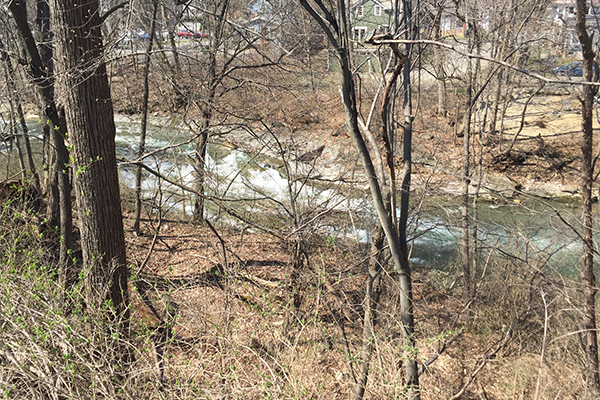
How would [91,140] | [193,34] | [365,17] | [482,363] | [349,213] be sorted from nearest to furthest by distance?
[482,363] → [349,213] → [91,140] → [193,34] → [365,17]

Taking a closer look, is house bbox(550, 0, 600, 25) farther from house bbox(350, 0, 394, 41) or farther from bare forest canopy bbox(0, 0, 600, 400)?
house bbox(350, 0, 394, 41)

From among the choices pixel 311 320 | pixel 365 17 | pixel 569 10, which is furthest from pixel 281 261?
pixel 569 10

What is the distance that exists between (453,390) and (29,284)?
6.03 metres

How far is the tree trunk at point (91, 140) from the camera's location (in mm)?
6680

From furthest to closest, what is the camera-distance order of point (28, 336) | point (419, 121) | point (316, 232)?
point (419, 121), point (316, 232), point (28, 336)

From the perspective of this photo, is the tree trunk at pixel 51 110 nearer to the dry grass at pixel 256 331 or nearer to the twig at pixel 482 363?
the dry grass at pixel 256 331

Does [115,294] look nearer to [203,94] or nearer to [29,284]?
[29,284]

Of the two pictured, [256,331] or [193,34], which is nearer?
[256,331]

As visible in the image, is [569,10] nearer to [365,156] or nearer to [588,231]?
[588,231]

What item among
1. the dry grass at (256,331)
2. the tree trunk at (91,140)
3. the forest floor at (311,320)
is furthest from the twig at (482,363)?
the tree trunk at (91,140)

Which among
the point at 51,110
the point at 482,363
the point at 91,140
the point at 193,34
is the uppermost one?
the point at 193,34

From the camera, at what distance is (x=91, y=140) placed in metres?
6.85

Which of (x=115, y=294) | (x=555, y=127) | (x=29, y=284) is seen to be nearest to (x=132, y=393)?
(x=29, y=284)

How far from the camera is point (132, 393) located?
510 centimetres
